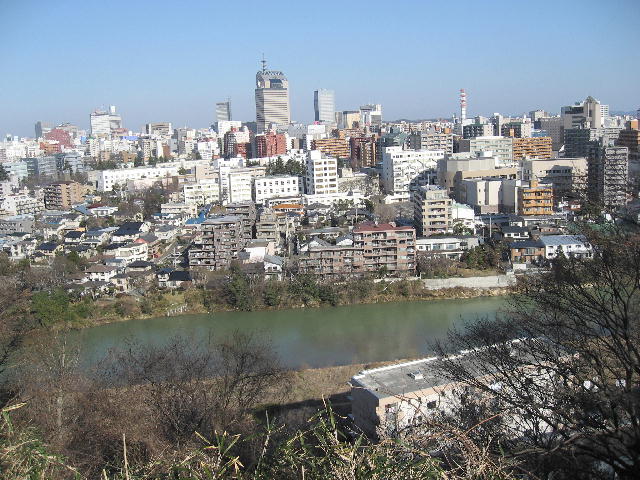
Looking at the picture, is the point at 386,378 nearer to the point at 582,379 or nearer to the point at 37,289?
the point at 582,379

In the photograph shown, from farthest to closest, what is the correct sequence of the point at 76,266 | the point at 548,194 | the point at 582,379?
the point at 548,194 → the point at 76,266 → the point at 582,379

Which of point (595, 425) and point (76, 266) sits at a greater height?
point (595, 425)

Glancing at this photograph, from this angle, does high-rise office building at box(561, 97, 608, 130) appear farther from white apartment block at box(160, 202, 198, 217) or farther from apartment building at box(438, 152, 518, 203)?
white apartment block at box(160, 202, 198, 217)

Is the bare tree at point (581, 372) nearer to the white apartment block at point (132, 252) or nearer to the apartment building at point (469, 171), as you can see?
the white apartment block at point (132, 252)

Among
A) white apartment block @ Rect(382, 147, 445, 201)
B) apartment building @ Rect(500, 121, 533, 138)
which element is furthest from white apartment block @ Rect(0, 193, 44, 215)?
apartment building @ Rect(500, 121, 533, 138)

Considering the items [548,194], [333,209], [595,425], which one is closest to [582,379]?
[595,425]

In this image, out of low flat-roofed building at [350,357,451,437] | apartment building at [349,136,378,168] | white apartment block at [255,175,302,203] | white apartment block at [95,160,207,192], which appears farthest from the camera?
apartment building at [349,136,378,168]

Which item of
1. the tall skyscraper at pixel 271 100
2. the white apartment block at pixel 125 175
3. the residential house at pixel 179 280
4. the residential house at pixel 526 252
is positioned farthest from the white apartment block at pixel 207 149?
the residential house at pixel 526 252

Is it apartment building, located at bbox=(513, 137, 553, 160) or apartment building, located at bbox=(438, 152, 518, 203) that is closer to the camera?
apartment building, located at bbox=(438, 152, 518, 203)
